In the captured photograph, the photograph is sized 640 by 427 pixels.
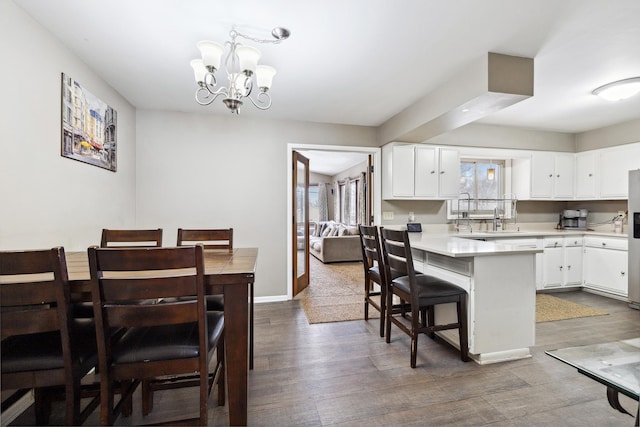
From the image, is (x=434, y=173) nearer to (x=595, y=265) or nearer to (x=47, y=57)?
(x=595, y=265)

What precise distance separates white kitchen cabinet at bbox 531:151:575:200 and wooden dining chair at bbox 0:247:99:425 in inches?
209

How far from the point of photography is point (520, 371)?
2049 millimetres

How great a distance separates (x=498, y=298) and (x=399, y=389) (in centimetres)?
101

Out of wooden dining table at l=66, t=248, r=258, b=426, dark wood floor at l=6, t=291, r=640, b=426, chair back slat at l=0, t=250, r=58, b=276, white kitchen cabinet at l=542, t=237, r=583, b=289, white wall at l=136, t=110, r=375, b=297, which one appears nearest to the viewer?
chair back slat at l=0, t=250, r=58, b=276

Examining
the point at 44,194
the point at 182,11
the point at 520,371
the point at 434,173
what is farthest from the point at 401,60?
the point at 44,194

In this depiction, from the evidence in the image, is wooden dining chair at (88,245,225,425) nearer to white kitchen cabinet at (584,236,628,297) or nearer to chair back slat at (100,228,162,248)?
chair back slat at (100,228,162,248)

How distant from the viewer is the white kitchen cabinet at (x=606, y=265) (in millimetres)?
3590

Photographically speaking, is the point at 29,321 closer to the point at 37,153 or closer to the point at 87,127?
the point at 37,153

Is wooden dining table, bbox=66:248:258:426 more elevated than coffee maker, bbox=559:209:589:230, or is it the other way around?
coffee maker, bbox=559:209:589:230

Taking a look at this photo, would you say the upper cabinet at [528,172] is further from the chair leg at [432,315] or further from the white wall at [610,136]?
the chair leg at [432,315]

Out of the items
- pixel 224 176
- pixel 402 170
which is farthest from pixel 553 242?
pixel 224 176

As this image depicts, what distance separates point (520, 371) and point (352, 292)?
224 centimetres

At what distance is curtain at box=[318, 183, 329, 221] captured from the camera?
9.41 m

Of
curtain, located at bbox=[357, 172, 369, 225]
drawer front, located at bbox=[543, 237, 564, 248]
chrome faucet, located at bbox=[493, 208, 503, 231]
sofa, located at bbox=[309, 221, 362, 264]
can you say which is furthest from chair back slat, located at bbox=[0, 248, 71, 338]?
curtain, located at bbox=[357, 172, 369, 225]
